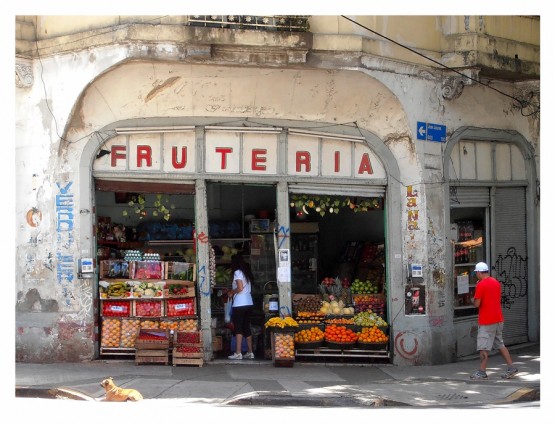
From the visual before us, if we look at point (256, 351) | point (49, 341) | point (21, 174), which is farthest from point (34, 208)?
point (256, 351)

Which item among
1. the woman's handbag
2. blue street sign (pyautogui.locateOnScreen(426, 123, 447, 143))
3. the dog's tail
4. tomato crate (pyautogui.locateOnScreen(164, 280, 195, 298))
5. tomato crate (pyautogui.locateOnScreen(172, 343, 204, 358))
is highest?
blue street sign (pyautogui.locateOnScreen(426, 123, 447, 143))

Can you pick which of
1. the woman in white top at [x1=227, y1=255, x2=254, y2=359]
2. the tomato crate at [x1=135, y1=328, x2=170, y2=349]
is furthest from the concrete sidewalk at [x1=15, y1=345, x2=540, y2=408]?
the woman in white top at [x1=227, y1=255, x2=254, y2=359]

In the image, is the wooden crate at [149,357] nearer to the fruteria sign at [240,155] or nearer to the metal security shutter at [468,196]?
the fruteria sign at [240,155]

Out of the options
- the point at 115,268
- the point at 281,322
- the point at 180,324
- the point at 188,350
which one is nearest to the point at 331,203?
the point at 281,322

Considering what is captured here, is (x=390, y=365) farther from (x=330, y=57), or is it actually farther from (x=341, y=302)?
(x=330, y=57)

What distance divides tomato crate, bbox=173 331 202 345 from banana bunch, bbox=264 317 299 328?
113 centimetres

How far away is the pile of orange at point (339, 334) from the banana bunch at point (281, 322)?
0.58 meters

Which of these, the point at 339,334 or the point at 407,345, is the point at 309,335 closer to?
the point at 339,334

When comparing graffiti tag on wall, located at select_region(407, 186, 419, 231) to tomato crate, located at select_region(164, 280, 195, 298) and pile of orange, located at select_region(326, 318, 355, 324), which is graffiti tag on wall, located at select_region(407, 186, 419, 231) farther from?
tomato crate, located at select_region(164, 280, 195, 298)

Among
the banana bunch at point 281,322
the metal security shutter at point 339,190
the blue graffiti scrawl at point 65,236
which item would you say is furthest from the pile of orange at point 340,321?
the blue graffiti scrawl at point 65,236

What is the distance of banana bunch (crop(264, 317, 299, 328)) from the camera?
49.2 ft

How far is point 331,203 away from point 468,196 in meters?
2.68

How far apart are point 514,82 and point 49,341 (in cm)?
965

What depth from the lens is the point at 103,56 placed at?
575 inches
